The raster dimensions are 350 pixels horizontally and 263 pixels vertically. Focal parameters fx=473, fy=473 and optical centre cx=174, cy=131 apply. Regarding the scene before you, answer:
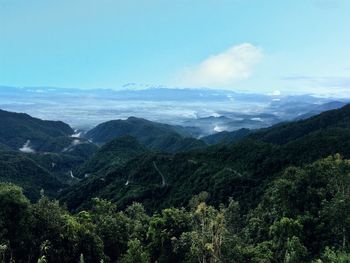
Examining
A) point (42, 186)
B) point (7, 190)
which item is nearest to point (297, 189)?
point (7, 190)

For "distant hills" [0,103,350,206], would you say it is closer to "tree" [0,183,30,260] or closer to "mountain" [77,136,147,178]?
"mountain" [77,136,147,178]

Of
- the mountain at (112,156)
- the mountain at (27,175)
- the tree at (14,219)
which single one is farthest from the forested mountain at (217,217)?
the mountain at (112,156)

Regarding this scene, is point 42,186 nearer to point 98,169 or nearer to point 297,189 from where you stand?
point 98,169

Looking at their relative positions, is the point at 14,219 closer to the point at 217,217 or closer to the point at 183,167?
the point at 217,217

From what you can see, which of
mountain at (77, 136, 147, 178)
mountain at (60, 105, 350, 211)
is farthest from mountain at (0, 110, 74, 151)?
mountain at (60, 105, 350, 211)

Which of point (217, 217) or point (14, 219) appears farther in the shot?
point (14, 219)

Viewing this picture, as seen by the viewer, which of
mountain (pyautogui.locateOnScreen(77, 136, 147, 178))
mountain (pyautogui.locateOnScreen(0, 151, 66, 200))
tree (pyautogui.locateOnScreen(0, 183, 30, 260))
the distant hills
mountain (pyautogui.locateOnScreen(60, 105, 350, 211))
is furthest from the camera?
mountain (pyautogui.locateOnScreen(77, 136, 147, 178))

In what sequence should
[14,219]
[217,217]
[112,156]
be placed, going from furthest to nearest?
[112,156], [14,219], [217,217]

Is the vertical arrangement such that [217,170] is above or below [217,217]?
below

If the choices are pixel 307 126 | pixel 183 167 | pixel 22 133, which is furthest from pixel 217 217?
pixel 22 133
